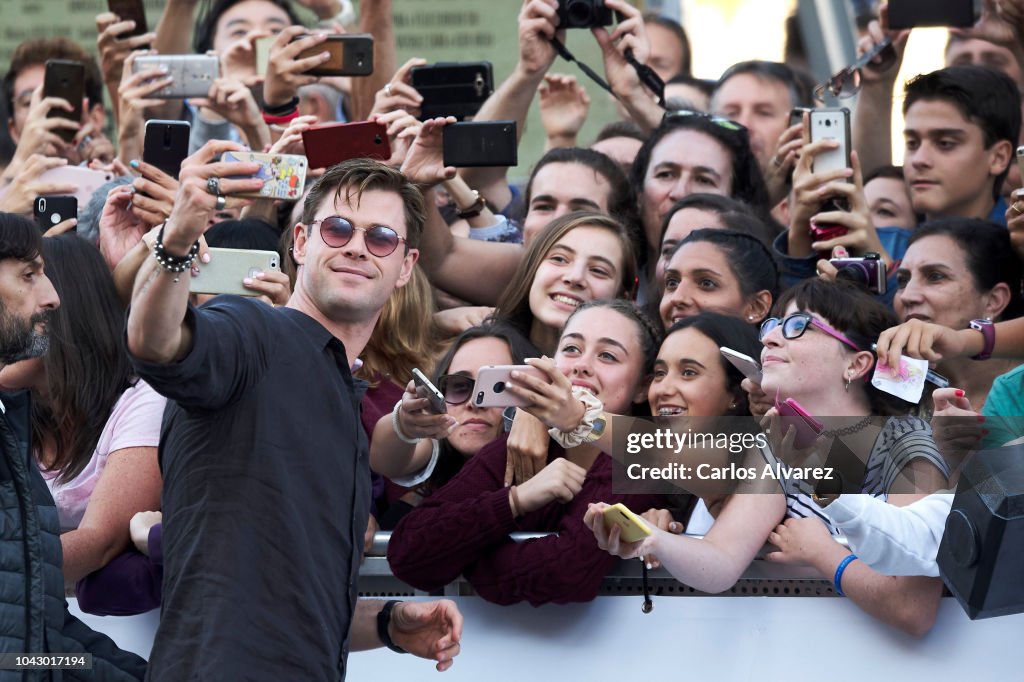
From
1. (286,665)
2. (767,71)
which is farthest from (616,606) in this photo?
(767,71)

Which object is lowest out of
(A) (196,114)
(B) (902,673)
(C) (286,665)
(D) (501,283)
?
(B) (902,673)

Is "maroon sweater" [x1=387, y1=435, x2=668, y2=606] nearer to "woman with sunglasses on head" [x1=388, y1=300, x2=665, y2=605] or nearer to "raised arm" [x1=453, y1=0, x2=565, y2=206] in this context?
"woman with sunglasses on head" [x1=388, y1=300, x2=665, y2=605]

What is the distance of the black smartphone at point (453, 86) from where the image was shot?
5973 millimetres

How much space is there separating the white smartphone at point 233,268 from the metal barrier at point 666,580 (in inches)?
32.5

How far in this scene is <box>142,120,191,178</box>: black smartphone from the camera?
4.95 metres

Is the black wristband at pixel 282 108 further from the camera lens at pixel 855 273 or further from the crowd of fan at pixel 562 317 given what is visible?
the camera lens at pixel 855 273

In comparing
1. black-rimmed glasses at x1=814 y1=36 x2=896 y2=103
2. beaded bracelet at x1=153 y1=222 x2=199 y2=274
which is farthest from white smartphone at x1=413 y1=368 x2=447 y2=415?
black-rimmed glasses at x1=814 y1=36 x2=896 y2=103

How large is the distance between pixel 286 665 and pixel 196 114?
394cm

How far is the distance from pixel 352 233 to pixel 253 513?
0.78 meters

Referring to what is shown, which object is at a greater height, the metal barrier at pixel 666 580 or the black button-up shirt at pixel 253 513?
the black button-up shirt at pixel 253 513

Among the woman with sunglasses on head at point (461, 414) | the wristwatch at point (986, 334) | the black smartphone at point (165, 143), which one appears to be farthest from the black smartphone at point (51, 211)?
the wristwatch at point (986, 334)

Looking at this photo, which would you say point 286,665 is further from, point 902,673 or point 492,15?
point 492,15

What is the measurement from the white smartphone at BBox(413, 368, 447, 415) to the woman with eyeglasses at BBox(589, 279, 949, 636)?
49 cm

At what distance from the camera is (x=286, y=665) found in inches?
133
